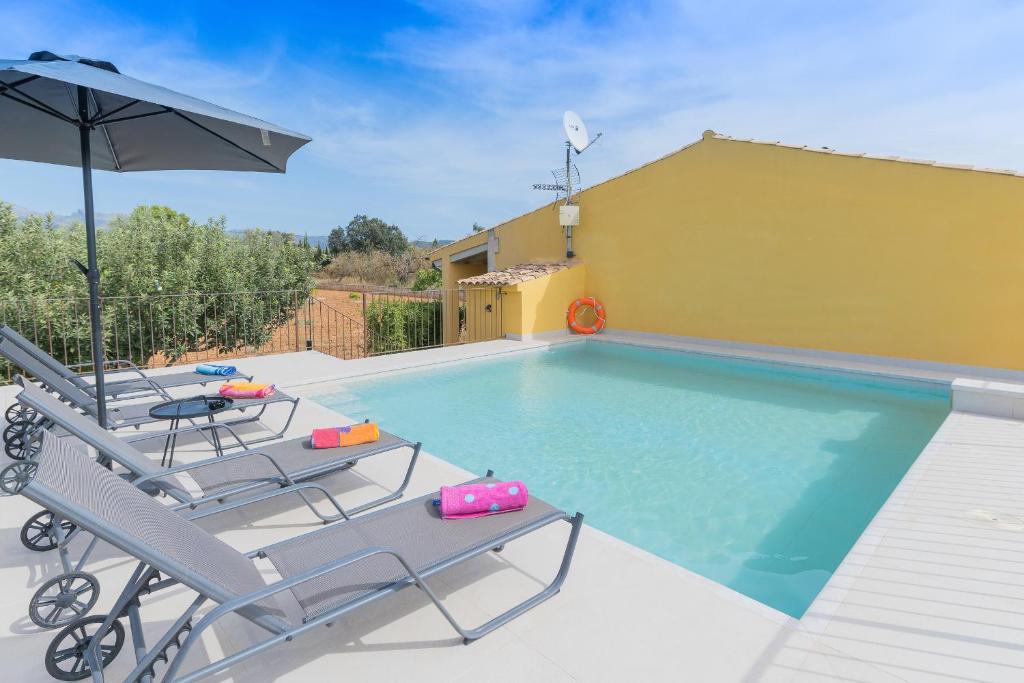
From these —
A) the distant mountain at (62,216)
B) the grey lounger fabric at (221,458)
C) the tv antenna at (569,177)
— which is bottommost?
the grey lounger fabric at (221,458)

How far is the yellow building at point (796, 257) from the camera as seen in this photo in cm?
860

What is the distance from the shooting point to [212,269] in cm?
1126

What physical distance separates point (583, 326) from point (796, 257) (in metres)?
5.01

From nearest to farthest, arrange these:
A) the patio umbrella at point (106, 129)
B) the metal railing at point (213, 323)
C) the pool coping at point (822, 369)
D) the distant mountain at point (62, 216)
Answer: the pool coping at point (822, 369) < the patio umbrella at point (106, 129) < the metal railing at point (213, 323) < the distant mountain at point (62, 216)

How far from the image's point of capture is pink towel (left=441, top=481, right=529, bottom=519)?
287 centimetres

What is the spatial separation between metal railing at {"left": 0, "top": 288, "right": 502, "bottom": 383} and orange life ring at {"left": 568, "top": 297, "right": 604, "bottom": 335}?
6.18ft

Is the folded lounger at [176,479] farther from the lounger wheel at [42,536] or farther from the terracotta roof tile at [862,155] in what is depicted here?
the terracotta roof tile at [862,155]

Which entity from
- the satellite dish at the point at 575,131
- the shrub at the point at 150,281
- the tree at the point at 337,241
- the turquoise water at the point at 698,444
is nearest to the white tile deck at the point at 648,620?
the turquoise water at the point at 698,444

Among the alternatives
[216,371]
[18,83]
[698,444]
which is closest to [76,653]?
[18,83]

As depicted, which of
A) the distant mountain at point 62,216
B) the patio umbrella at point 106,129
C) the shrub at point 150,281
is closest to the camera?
the patio umbrella at point 106,129

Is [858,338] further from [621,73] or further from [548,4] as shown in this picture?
[548,4]

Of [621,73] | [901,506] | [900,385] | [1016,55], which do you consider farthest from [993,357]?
[621,73]

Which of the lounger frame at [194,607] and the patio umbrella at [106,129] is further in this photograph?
the patio umbrella at [106,129]

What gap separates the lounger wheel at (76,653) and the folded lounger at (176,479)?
218 millimetres
